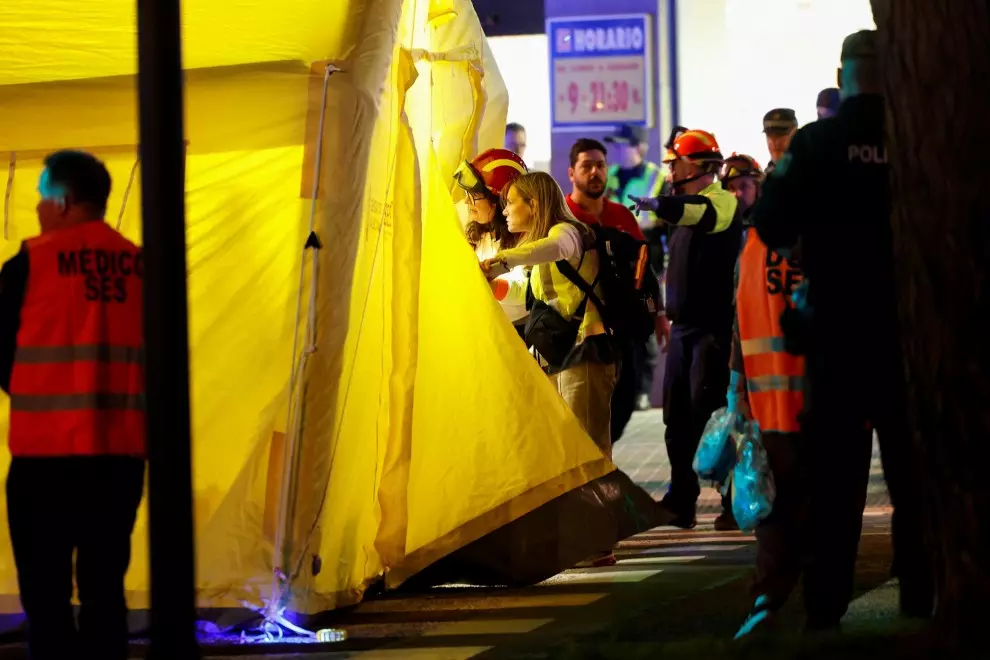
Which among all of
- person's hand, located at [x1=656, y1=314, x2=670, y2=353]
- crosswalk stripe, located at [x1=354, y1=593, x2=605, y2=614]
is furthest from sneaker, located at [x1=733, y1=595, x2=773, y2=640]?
person's hand, located at [x1=656, y1=314, x2=670, y2=353]

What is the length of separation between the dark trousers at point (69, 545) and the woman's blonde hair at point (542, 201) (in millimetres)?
3178

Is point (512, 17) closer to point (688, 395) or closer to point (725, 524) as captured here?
point (688, 395)

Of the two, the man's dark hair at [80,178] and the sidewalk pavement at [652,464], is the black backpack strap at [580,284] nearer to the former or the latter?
the sidewalk pavement at [652,464]

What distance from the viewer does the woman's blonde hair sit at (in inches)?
315

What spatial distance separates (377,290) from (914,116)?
10.0ft

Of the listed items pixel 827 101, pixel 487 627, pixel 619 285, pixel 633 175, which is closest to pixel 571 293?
pixel 619 285

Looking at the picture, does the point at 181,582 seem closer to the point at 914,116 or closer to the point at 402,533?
the point at 914,116

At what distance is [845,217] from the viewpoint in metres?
5.16

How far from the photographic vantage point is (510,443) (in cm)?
741

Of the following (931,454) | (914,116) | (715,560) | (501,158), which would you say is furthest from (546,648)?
(501,158)

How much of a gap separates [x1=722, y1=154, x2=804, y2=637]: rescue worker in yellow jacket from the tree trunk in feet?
2.74

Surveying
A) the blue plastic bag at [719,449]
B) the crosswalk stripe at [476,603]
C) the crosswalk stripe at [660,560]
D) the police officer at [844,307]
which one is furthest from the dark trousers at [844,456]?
the crosswalk stripe at [660,560]

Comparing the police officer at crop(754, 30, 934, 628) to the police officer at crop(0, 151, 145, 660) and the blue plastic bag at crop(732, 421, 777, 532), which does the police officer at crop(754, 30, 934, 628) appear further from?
the police officer at crop(0, 151, 145, 660)

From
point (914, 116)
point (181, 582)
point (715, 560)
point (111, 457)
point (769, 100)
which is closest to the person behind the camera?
point (181, 582)
